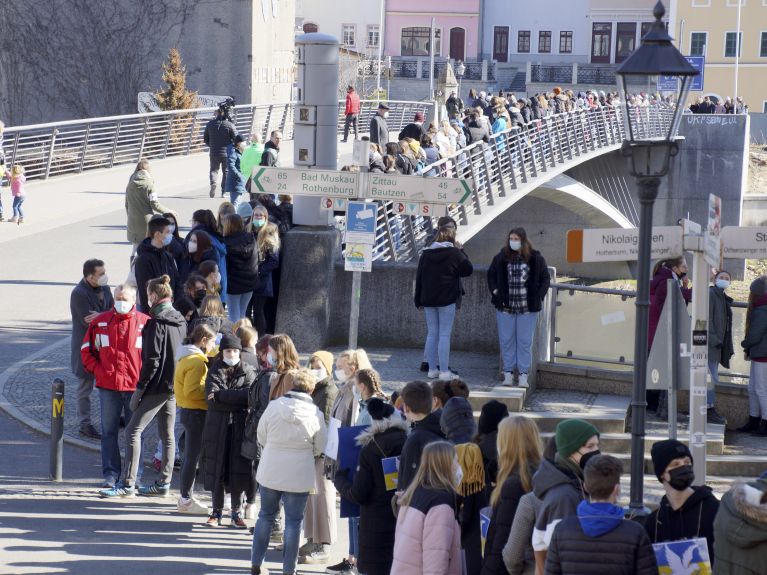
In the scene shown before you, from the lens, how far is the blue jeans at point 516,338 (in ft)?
42.4

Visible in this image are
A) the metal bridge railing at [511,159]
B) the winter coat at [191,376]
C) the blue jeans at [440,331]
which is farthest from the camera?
the metal bridge railing at [511,159]

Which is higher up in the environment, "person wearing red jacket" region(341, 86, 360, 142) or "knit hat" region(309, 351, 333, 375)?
"person wearing red jacket" region(341, 86, 360, 142)

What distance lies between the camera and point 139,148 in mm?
30625

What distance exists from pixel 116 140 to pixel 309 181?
1877 centimetres

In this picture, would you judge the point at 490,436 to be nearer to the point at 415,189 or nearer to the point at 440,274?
the point at 415,189

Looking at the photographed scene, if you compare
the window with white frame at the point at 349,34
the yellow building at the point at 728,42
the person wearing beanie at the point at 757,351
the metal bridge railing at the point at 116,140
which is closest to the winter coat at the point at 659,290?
the person wearing beanie at the point at 757,351

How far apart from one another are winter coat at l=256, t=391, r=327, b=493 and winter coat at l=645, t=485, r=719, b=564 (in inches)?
111

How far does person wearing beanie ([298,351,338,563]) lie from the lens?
9.16 metres

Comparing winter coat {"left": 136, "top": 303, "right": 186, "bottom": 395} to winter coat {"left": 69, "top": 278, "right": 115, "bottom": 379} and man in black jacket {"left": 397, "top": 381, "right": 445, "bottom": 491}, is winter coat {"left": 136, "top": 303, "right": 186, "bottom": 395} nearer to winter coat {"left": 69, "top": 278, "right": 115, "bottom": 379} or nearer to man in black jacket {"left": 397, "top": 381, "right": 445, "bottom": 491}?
winter coat {"left": 69, "top": 278, "right": 115, "bottom": 379}

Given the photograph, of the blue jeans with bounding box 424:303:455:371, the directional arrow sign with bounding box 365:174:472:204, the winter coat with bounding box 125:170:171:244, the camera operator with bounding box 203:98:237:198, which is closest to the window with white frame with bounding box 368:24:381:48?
the camera operator with bounding box 203:98:237:198

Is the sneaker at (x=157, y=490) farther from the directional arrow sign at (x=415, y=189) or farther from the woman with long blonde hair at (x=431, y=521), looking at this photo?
the woman with long blonde hair at (x=431, y=521)

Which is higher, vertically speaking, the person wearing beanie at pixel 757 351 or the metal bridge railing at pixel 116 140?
the metal bridge railing at pixel 116 140

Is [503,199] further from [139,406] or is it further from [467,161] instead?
[139,406]

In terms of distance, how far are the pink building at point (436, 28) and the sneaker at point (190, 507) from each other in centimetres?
7768
